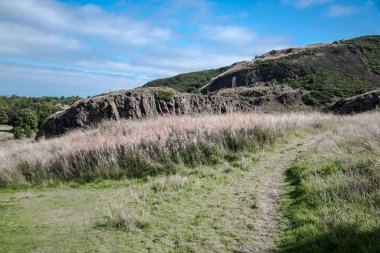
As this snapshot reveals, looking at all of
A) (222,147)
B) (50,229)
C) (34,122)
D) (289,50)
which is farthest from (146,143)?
(289,50)

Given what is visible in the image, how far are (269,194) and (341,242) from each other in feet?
9.13

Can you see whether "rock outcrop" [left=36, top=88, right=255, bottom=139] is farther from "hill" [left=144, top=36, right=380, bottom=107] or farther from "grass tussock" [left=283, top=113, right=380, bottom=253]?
"hill" [left=144, top=36, right=380, bottom=107]

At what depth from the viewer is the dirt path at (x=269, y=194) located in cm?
528

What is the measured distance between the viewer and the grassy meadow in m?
5.46

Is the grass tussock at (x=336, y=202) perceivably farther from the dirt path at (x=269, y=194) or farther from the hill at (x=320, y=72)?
the hill at (x=320, y=72)

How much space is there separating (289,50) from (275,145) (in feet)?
235

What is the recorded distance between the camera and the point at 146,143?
11.7 m

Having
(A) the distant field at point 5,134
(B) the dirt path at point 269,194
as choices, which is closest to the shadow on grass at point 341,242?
(B) the dirt path at point 269,194

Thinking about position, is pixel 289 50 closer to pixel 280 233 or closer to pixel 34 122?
pixel 34 122

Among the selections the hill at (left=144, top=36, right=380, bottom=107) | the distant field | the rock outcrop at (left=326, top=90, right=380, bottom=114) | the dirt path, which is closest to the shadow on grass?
the dirt path

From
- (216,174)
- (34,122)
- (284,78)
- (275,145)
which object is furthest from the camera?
(34,122)

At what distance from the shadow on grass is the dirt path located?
378 millimetres

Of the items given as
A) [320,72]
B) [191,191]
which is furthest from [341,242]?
[320,72]

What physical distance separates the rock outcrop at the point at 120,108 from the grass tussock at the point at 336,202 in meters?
13.4
